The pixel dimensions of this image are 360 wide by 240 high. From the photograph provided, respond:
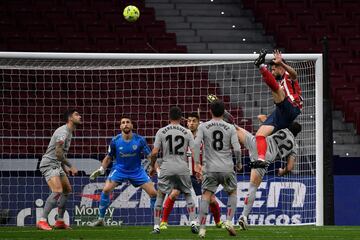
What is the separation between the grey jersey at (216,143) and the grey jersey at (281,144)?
332 centimetres

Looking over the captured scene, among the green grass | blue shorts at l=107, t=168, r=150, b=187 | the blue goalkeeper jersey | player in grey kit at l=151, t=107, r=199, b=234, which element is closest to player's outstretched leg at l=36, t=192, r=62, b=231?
the green grass

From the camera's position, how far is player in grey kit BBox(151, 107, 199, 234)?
17.2 metres

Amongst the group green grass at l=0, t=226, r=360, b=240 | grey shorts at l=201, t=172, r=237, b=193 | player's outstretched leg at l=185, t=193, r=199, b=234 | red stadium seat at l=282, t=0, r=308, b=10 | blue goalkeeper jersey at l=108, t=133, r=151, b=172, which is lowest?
green grass at l=0, t=226, r=360, b=240

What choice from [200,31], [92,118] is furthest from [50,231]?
[200,31]

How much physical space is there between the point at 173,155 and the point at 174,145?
0.16 m

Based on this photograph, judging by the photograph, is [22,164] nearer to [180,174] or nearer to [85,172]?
[85,172]

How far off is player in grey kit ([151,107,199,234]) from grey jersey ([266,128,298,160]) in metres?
2.03

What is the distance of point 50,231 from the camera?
679 inches

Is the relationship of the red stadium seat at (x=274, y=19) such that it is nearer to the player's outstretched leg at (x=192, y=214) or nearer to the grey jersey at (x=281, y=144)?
the grey jersey at (x=281, y=144)

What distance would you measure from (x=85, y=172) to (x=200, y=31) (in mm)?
8840

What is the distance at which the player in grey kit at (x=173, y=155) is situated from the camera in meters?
17.2

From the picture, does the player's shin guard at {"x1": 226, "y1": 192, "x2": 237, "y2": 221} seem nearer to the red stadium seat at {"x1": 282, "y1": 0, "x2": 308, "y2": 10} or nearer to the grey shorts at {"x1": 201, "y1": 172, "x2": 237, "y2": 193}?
the grey shorts at {"x1": 201, "y1": 172, "x2": 237, "y2": 193}

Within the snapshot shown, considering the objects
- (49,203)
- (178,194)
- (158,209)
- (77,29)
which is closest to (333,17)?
(77,29)

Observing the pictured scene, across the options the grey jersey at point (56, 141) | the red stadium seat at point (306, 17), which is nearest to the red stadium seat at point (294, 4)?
the red stadium seat at point (306, 17)
